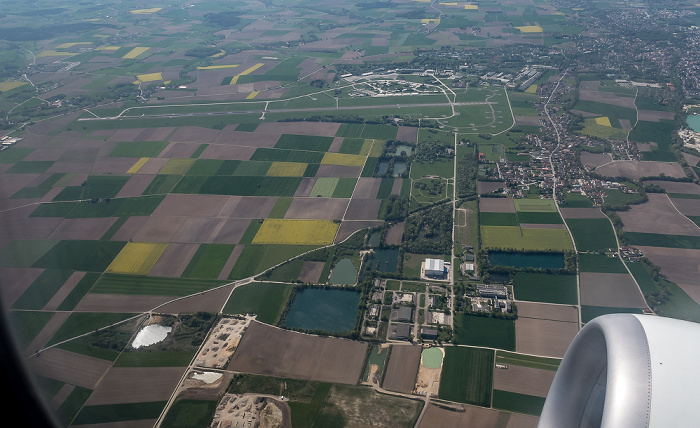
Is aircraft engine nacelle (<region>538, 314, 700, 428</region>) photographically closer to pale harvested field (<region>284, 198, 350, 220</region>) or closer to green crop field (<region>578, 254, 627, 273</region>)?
green crop field (<region>578, 254, 627, 273</region>)

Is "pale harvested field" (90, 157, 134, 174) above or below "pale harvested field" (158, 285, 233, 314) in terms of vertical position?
above

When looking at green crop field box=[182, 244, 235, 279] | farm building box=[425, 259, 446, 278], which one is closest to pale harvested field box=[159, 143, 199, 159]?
green crop field box=[182, 244, 235, 279]

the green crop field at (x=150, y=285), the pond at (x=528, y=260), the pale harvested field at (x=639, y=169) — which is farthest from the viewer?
the pale harvested field at (x=639, y=169)

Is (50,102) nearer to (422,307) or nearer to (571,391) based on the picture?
(422,307)

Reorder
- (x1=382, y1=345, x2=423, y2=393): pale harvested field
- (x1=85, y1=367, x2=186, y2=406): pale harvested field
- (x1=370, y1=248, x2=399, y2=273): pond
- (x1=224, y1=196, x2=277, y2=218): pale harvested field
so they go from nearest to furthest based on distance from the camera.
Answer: (x1=85, y1=367, x2=186, y2=406): pale harvested field, (x1=382, y1=345, x2=423, y2=393): pale harvested field, (x1=370, y1=248, x2=399, y2=273): pond, (x1=224, y1=196, x2=277, y2=218): pale harvested field

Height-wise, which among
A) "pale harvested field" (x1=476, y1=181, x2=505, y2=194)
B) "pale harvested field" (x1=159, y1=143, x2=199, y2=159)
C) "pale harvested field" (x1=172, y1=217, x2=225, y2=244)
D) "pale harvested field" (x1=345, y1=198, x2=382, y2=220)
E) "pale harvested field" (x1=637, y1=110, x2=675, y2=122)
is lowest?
"pale harvested field" (x1=172, y1=217, x2=225, y2=244)

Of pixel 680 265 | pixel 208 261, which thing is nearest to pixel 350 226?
pixel 208 261

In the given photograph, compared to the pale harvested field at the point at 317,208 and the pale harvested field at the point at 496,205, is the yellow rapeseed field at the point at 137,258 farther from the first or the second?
the pale harvested field at the point at 496,205

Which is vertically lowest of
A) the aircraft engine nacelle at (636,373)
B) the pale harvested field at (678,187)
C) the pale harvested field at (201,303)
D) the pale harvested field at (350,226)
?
the pale harvested field at (201,303)

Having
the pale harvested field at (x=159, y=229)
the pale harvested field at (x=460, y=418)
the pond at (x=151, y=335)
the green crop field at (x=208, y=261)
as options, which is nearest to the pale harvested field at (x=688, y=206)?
the pale harvested field at (x=460, y=418)
